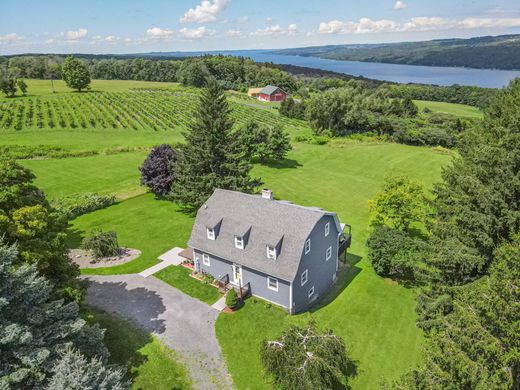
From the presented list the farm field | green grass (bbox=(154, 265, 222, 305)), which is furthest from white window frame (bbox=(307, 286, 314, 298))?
green grass (bbox=(154, 265, 222, 305))

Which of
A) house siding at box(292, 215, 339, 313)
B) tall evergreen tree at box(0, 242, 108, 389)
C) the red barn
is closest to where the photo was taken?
tall evergreen tree at box(0, 242, 108, 389)

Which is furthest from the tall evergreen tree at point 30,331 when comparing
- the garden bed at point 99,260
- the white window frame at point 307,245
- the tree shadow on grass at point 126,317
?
the garden bed at point 99,260

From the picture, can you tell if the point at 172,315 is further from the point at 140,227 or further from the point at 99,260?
the point at 140,227

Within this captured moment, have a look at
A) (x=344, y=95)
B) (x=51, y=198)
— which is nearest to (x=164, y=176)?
(x=51, y=198)

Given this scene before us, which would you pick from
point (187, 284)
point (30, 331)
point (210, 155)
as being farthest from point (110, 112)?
point (30, 331)

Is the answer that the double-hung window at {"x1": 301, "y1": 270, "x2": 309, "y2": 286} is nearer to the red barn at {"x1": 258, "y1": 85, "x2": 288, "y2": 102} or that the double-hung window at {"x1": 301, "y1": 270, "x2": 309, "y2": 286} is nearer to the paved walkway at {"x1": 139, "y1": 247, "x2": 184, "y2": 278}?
the paved walkway at {"x1": 139, "y1": 247, "x2": 184, "y2": 278}

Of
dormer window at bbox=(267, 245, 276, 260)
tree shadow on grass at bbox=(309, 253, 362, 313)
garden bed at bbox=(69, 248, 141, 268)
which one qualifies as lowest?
tree shadow on grass at bbox=(309, 253, 362, 313)

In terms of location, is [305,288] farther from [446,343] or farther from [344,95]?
[344,95]

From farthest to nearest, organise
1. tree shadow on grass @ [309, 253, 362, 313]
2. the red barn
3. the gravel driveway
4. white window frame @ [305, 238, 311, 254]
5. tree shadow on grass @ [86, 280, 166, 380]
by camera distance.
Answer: the red barn < tree shadow on grass @ [309, 253, 362, 313] < white window frame @ [305, 238, 311, 254] < tree shadow on grass @ [86, 280, 166, 380] < the gravel driveway
